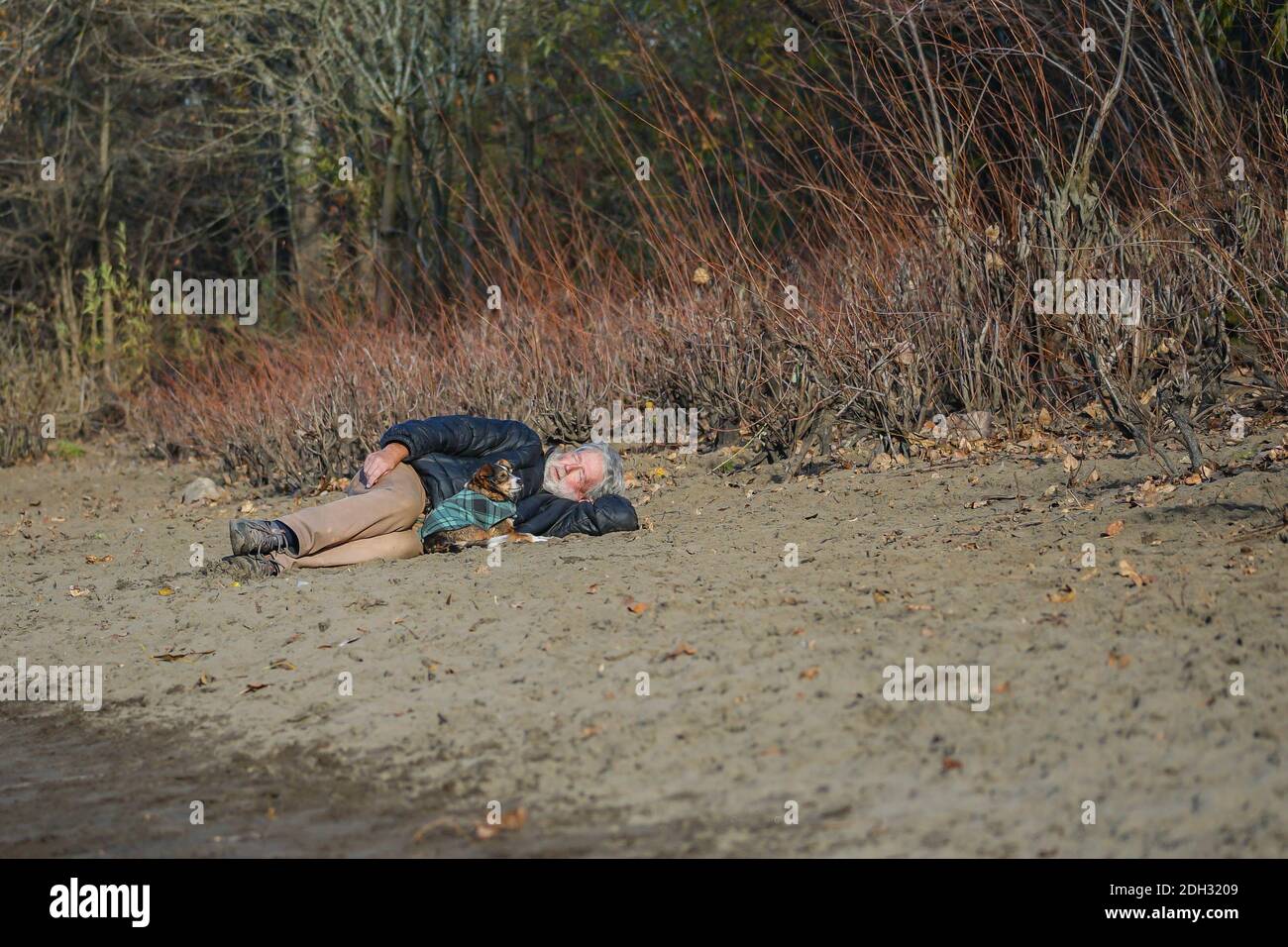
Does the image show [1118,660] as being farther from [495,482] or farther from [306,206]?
[306,206]

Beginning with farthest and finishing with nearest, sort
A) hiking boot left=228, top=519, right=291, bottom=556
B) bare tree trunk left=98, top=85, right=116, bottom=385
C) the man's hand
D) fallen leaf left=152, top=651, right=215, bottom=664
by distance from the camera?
1. bare tree trunk left=98, top=85, right=116, bottom=385
2. the man's hand
3. hiking boot left=228, top=519, right=291, bottom=556
4. fallen leaf left=152, top=651, right=215, bottom=664

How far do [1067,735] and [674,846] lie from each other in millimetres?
1167

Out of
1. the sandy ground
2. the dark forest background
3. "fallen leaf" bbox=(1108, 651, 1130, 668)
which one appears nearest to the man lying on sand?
the sandy ground

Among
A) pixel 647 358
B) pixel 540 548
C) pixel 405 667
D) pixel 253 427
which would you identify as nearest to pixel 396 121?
pixel 253 427

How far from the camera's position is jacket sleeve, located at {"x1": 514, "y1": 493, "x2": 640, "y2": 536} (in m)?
7.36

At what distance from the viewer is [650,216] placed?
1262 centimetres

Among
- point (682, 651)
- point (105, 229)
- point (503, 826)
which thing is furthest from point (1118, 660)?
point (105, 229)

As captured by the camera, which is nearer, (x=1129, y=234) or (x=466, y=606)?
(x=466, y=606)

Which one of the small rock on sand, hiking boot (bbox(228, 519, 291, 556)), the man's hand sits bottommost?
hiking boot (bbox(228, 519, 291, 556))

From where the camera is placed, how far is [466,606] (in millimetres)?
5945

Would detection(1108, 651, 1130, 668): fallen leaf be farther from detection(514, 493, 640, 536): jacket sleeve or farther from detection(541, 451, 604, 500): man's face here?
detection(541, 451, 604, 500): man's face

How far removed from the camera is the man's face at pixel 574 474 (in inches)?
296

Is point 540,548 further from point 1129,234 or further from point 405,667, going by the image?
point 1129,234

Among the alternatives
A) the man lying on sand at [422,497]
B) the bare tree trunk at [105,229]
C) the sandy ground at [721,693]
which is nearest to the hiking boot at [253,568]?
the man lying on sand at [422,497]
